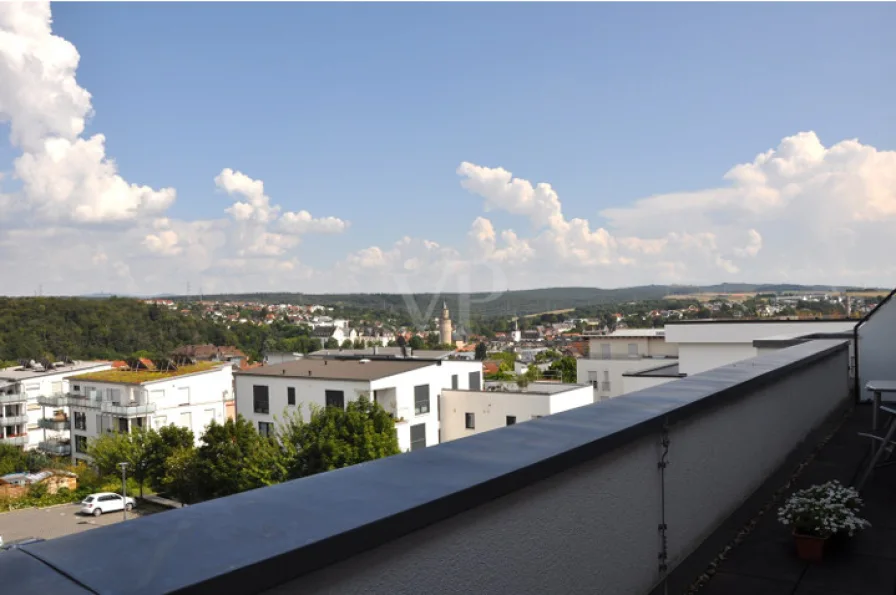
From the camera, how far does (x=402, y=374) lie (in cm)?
3684

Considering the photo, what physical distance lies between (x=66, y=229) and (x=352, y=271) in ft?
142

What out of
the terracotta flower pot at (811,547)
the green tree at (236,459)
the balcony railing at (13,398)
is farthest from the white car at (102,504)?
the terracotta flower pot at (811,547)

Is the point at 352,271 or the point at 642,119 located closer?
the point at 642,119

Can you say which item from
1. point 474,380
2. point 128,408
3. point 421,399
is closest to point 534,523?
point 421,399

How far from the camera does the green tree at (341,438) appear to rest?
31844 mm

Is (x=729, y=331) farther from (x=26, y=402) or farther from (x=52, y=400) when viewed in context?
(x=26, y=402)

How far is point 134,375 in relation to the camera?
173 ft

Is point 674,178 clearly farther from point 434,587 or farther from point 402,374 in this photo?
point 434,587

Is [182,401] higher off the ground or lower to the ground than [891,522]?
lower

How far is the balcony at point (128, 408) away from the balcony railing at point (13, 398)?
1454 centimetres

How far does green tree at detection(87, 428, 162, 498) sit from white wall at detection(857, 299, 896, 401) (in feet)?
147

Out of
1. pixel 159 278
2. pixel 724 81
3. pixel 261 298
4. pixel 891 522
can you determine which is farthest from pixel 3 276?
pixel 891 522

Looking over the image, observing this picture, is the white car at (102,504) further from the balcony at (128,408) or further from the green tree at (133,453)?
the balcony at (128,408)

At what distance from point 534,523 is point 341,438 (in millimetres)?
31134
